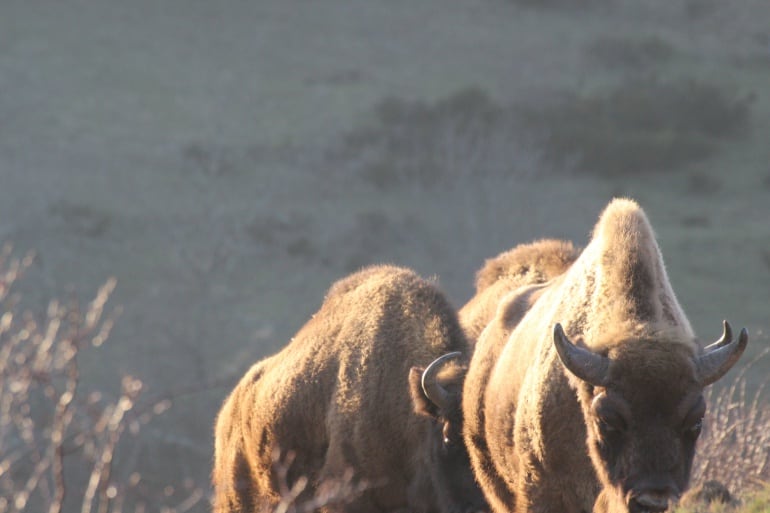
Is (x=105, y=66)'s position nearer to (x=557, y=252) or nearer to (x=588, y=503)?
(x=557, y=252)

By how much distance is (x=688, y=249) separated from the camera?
23875 millimetres

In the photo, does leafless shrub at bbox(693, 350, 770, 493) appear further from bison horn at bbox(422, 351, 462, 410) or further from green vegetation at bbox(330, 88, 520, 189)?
green vegetation at bbox(330, 88, 520, 189)

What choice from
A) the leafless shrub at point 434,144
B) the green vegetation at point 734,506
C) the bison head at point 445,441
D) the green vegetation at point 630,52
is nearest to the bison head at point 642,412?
the bison head at point 445,441

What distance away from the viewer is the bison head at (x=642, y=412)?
468 cm

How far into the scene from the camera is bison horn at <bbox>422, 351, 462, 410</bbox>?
638 cm

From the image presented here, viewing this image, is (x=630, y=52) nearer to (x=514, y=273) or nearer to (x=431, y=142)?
(x=431, y=142)

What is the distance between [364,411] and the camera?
686 cm

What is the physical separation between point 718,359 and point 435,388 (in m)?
1.75

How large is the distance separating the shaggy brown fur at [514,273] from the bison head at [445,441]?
82cm

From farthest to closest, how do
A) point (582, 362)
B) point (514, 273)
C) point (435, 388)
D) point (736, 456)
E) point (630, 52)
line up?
point (630, 52) → point (736, 456) → point (514, 273) → point (435, 388) → point (582, 362)

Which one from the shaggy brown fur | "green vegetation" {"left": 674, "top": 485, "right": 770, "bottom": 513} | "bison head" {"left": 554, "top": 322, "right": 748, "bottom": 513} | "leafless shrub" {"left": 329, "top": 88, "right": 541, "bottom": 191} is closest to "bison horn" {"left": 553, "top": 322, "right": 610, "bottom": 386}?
"bison head" {"left": 554, "top": 322, "right": 748, "bottom": 513}

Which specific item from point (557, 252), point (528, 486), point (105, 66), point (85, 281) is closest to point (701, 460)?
point (557, 252)

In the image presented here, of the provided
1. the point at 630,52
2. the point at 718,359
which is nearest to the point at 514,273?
the point at 718,359

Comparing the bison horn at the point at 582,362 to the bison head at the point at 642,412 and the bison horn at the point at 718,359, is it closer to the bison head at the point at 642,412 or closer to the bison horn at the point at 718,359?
the bison head at the point at 642,412
